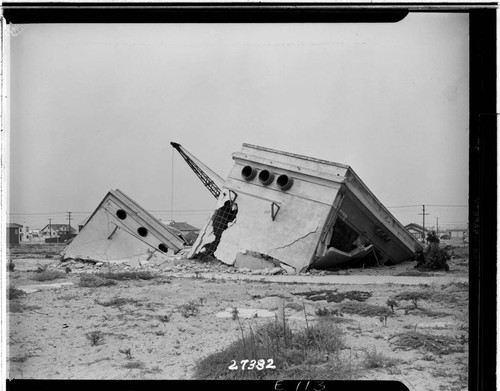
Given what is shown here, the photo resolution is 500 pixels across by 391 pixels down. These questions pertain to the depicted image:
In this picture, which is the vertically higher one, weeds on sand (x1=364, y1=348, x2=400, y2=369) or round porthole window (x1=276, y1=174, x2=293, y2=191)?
round porthole window (x1=276, y1=174, x2=293, y2=191)

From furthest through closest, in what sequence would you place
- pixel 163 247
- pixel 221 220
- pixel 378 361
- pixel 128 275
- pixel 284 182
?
pixel 284 182 → pixel 221 220 → pixel 163 247 → pixel 128 275 → pixel 378 361

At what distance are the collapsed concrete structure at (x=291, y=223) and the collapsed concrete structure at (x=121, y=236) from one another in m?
0.29

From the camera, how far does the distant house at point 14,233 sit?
280cm

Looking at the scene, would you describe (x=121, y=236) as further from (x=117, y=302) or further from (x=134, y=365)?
(x=134, y=365)

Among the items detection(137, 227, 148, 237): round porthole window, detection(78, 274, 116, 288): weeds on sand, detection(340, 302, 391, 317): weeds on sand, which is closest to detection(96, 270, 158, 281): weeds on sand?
detection(78, 274, 116, 288): weeds on sand

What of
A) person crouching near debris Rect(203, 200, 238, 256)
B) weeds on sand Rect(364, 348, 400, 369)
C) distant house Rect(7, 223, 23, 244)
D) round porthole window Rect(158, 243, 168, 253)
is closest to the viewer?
weeds on sand Rect(364, 348, 400, 369)

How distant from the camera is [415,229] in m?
3.09

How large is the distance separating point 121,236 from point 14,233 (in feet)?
2.59

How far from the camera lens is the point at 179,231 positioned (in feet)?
11.2

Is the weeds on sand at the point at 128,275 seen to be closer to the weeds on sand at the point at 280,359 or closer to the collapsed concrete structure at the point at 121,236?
the collapsed concrete structure at the point at 121,236

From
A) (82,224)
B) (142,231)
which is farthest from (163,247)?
(82,224)

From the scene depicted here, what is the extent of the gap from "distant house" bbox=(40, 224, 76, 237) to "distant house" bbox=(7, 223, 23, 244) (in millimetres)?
145

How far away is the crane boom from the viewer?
9.85 ft

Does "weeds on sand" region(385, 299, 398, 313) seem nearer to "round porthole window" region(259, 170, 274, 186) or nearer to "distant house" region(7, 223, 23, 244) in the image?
"round porthole window" region(259, 170, 274, 186)
